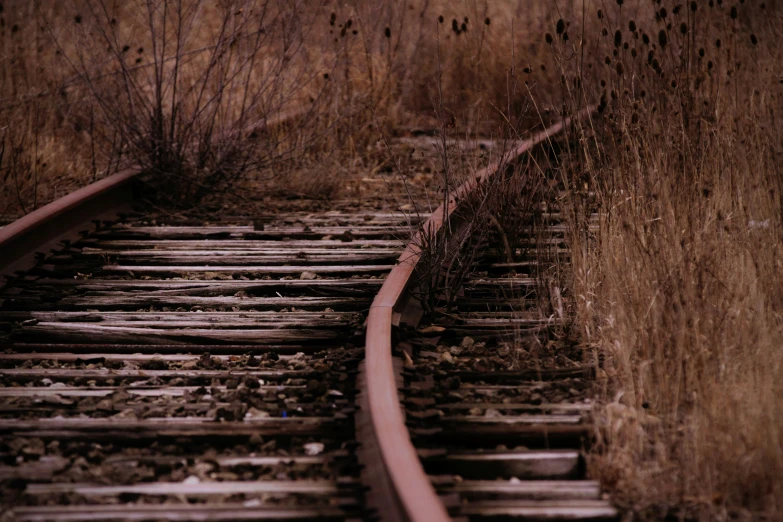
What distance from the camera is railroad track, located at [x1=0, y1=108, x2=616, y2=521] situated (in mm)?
2875

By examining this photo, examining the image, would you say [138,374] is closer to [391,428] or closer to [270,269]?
[391,428]

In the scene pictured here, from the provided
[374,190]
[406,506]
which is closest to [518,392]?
[406,506]

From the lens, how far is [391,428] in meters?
3.00

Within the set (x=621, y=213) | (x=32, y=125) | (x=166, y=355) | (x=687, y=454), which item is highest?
(x=32, y=125)

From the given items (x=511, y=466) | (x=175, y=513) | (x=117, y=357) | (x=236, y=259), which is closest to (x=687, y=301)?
(x=511, y=466)

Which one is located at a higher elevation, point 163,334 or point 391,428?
point 163,334

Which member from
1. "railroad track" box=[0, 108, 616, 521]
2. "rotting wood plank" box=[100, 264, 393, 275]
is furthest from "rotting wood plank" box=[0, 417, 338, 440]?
"rotting wood plank" box=[100, 264, 393, 275]

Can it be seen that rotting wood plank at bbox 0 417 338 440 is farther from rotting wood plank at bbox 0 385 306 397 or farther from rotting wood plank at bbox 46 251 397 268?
rotting wood plank at bbox 46 251 397 268

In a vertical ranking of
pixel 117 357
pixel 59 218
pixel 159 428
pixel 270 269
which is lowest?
pixel 159 428

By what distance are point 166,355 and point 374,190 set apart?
148 inches

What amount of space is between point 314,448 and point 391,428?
383mm

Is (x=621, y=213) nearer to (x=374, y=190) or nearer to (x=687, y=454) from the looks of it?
(x=687, y=454)

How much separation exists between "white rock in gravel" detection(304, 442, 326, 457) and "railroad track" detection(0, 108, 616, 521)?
1 centimetres

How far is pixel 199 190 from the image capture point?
7.32 meters
